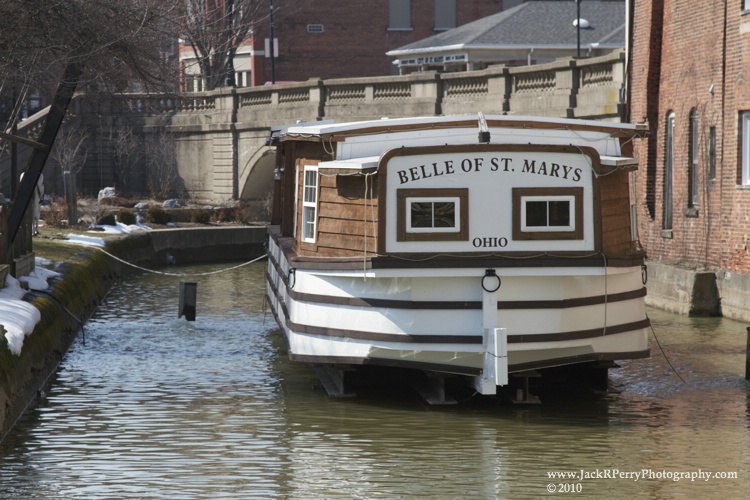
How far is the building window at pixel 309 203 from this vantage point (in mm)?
14984

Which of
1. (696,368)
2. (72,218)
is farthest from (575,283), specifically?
(72,218)

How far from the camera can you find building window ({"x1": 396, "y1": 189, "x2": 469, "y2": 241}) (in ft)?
44.2

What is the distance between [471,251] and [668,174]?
12287mm

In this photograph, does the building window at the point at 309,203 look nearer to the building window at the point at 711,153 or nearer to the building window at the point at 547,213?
the building window at the point at 547,213

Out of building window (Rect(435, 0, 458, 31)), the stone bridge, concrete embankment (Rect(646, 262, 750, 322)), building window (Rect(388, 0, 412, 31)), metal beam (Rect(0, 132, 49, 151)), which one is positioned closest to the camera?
metal beam (Rect(0, 132, 49, 151))

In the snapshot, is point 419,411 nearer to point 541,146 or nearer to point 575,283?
point 575,283

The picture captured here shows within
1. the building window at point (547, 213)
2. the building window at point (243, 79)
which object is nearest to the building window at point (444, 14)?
the building window at point (243, 79)

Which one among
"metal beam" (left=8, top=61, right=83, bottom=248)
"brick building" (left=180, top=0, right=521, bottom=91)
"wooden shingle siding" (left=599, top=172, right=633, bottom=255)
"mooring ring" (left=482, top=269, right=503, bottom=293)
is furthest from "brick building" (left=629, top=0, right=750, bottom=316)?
"brick building" (left=180, top=0, right=521, bottom=91)

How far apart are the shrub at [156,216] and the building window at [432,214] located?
79.8 ft

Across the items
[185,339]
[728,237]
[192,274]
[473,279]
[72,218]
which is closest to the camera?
[473,279]

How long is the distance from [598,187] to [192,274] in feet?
61.7

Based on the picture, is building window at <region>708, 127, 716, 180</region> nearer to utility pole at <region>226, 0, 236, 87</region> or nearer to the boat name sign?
the boat name sign

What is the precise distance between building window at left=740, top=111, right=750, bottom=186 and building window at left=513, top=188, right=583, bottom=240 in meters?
8.24

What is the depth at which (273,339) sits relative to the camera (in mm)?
20078
